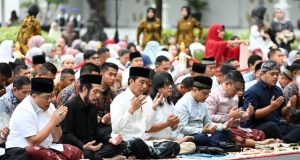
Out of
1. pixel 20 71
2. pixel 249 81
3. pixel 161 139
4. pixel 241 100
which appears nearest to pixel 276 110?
pixel 241 100

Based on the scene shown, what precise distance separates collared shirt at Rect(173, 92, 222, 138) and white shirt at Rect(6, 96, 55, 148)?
2353 mm

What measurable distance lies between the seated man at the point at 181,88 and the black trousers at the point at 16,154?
3.54 m

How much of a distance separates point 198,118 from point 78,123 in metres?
2.03

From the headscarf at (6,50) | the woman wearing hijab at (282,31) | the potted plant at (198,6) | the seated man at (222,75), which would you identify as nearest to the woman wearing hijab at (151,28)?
the woman wearing hijab at (282,31)

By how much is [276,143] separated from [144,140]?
2288mm

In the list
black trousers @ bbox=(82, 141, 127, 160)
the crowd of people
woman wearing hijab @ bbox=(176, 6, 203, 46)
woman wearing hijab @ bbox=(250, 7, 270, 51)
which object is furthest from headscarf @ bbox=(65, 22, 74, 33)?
black trousers @ bbox=(82, 141, 127, 160)

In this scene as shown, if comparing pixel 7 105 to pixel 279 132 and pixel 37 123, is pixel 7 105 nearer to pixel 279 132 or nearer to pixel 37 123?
pixel 37 123

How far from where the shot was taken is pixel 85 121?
7.67 metres

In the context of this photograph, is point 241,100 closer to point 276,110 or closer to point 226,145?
point 276,110

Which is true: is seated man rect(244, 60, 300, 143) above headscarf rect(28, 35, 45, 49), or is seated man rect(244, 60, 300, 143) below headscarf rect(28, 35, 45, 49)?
below

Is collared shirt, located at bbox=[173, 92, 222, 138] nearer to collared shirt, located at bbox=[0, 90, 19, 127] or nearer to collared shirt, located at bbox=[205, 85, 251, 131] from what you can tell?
collared shirt, located at bbox=[205, 85, 251, 131]

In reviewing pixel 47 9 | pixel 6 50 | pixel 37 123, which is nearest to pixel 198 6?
pixel 47 9

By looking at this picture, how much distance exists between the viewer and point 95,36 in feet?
70.9

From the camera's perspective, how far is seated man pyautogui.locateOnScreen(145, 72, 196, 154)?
8430 mm
